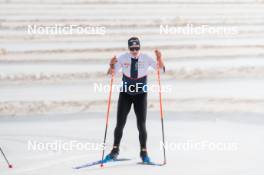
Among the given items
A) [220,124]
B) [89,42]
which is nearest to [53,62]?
[89,42]

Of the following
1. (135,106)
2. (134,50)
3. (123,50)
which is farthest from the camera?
(123,50)

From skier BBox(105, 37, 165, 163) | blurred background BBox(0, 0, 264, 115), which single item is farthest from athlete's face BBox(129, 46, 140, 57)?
blurred background BBox(0, 0, 264, 115)

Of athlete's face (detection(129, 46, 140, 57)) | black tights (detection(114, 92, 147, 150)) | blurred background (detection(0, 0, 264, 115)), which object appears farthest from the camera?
blurred background (detection(0, 0, 264, 115))

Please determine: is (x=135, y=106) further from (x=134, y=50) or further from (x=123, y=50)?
(x=123, y=50)

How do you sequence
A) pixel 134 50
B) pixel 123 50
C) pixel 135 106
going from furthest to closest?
pixel 123 50
pixel 135 106
pixel 134 50

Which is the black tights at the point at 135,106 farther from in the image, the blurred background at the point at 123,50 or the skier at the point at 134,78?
the blurred background at the point at 123,50

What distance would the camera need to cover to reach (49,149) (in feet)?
32.2

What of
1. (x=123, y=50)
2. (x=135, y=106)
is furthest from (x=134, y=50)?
→ (x=123, y=50)

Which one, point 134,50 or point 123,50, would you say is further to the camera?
point 123,50

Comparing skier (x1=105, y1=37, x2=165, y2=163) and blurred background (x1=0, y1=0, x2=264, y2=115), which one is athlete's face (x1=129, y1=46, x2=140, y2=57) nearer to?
skier (x1=105, y1=37, x2=165, y2=163)

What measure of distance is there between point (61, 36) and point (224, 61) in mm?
5866

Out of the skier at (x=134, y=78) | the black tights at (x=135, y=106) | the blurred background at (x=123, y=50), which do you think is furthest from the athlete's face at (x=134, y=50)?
the blurred background at (x=123, y=50)

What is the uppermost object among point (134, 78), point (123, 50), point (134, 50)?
point (123, 50)

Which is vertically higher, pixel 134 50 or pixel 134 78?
pixel 134 50
